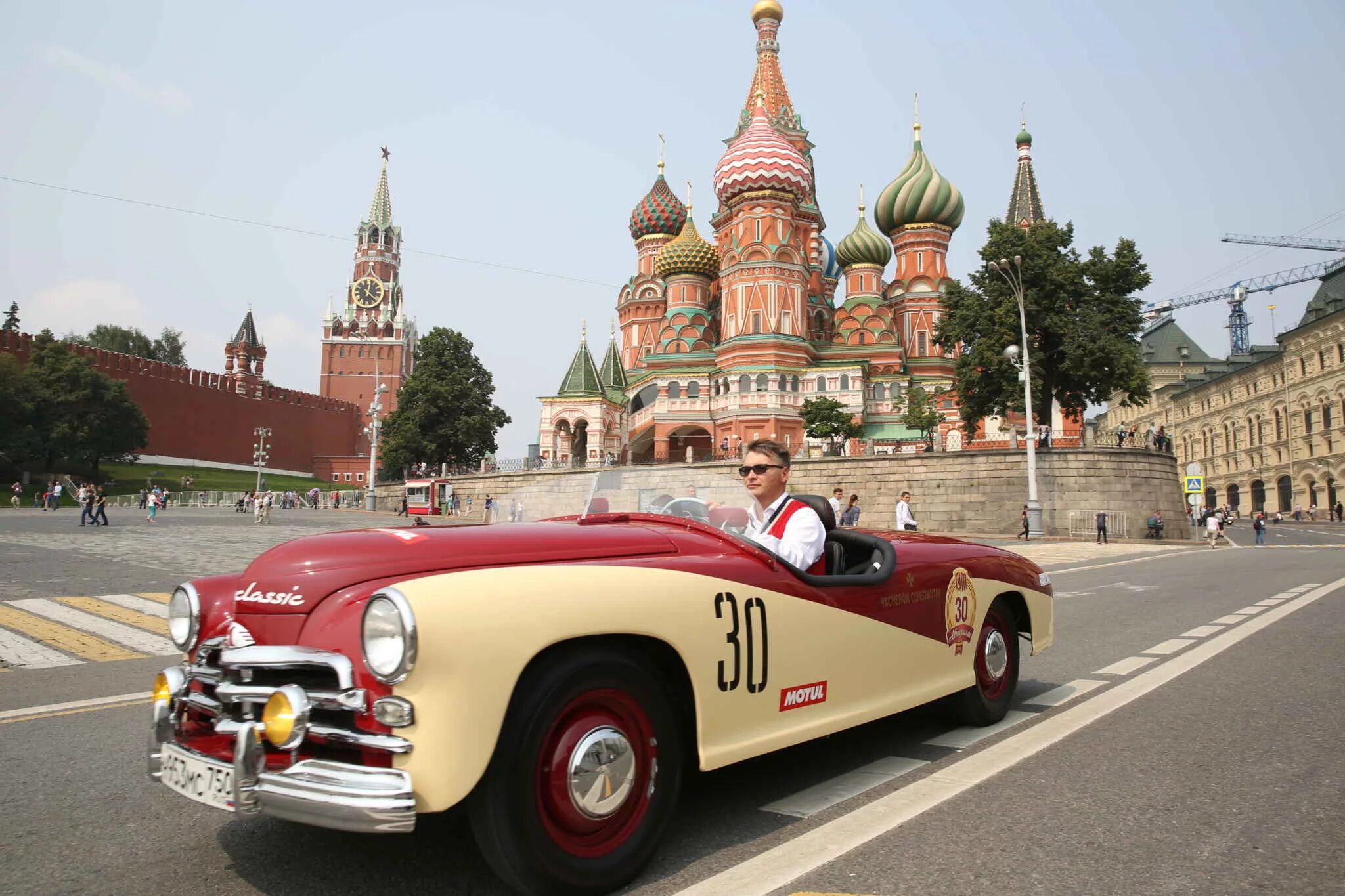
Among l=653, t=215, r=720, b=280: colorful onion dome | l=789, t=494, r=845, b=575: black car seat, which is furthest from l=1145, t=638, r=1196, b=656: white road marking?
l=653, t=215, r=720, b=280: colorful onion dome

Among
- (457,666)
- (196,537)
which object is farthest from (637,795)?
(196,537)

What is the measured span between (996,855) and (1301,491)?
7533 centimetres

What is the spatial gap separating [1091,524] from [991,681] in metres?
29.9

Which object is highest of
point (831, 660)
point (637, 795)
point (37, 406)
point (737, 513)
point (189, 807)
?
point (37, 406)

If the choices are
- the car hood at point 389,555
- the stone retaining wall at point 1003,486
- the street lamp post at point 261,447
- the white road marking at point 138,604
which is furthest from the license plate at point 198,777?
the street lamp post at point 261,447

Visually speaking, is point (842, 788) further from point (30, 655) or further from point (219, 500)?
point (219, 500)

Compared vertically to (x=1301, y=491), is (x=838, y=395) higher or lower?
higher

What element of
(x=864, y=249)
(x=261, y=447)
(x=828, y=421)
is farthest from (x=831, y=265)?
(x=261, y=447)

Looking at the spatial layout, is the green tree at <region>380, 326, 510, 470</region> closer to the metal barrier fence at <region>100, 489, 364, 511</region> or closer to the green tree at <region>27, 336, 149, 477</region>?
the metal barrier fence at <region>100, 489, 364, 511</region>

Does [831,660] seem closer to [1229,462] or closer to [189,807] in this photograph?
[189,807]

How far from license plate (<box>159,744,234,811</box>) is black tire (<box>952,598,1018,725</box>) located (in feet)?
11.2

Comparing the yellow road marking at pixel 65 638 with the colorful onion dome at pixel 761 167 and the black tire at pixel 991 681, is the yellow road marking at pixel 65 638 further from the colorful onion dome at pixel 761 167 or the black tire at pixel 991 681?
the colorful onion dome at pixel 761 167

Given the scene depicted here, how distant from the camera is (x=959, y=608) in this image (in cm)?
434

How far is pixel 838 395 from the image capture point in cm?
4847
